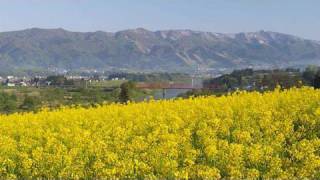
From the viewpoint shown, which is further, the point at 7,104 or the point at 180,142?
the point at 7,104

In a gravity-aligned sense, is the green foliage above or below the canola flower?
below

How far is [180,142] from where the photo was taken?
9.90 metres

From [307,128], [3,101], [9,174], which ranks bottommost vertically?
[3,101]

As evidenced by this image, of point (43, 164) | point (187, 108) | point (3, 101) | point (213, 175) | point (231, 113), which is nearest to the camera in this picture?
point (213, 175)

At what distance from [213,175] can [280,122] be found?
8.16 ft

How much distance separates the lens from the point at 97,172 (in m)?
9.45

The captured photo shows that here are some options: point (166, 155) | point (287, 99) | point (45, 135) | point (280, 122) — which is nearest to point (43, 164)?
point (45, 135)

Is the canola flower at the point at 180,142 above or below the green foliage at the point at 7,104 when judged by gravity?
above

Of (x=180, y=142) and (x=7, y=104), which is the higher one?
(x=180, y=142)

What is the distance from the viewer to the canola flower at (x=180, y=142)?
8984mm

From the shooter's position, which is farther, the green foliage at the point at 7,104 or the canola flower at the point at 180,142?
the green foliage at the point at 7,104

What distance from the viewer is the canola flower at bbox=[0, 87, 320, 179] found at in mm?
8984

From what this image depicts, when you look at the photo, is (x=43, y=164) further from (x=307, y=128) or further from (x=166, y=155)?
(x=307, y=128)

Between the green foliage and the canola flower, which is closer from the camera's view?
the canola flower
